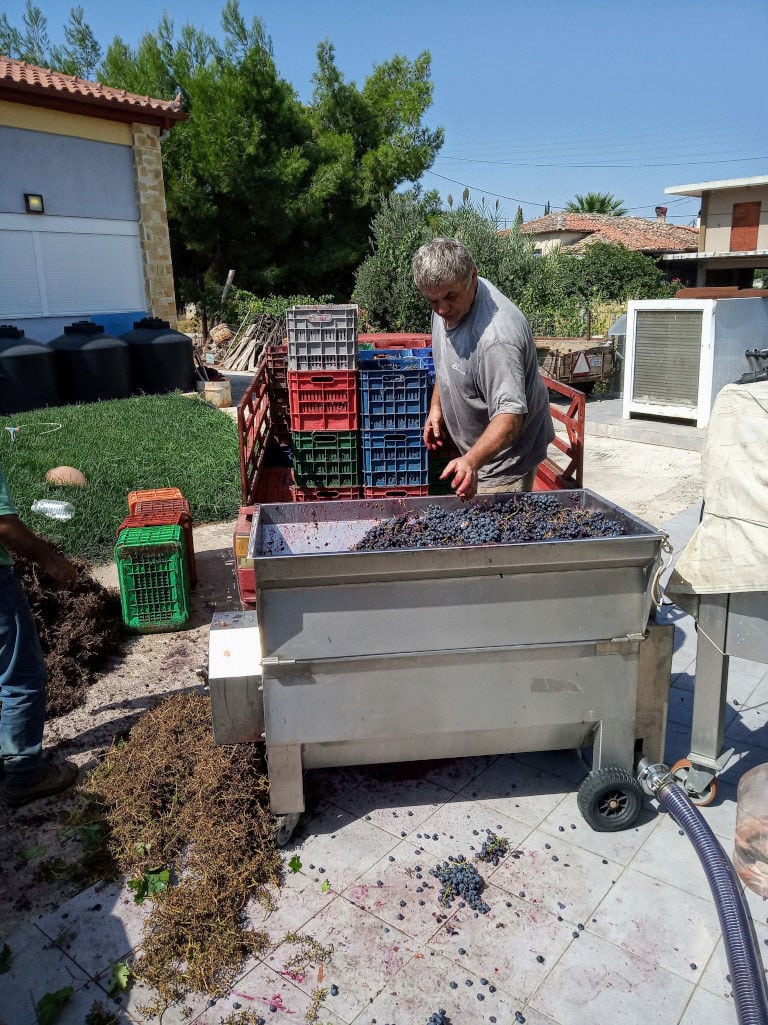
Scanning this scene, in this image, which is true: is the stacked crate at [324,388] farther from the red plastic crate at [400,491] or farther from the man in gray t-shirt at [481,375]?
the man in gray t-shirt at [481,375]

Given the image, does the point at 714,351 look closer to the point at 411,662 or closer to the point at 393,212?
the point at 411,662

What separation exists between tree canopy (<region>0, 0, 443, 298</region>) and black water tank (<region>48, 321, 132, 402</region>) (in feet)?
44.8

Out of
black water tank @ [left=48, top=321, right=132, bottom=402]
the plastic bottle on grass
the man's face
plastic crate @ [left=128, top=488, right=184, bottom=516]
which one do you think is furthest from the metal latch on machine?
black water tank @ [left=48, top=321, right=132, bottom=402]

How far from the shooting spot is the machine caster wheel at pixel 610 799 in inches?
127

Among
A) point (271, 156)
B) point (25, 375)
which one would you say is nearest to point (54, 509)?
point (25, 375)

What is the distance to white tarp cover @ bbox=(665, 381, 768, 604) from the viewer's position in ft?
9.64

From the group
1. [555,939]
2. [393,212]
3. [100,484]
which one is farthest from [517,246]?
[555,939]

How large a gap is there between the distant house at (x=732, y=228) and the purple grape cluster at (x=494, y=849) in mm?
32474

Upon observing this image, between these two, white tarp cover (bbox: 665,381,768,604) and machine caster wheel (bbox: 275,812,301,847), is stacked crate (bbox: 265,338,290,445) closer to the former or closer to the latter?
machine caster wheel (bbox: 275,812,301,847)

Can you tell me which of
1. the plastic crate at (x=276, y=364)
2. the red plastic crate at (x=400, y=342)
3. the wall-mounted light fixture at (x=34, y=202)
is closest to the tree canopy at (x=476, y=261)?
the wall-mounted light fixture at (x=34, y=202)

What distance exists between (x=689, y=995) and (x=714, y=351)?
9.43m

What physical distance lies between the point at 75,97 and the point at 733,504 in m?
15.5

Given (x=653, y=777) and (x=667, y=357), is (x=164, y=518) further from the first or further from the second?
(x=667, y=357)

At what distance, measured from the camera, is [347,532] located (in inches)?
144
